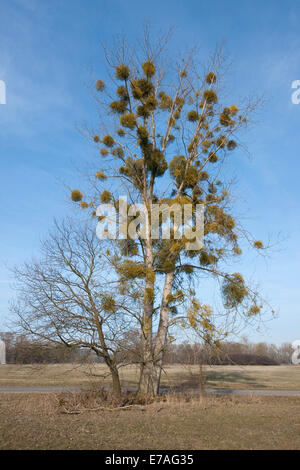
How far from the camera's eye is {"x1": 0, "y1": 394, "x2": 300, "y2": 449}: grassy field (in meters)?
6.34

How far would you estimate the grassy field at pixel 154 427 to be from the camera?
6340 mm

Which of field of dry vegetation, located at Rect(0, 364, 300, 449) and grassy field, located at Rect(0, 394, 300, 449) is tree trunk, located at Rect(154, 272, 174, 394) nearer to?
field of dry vegetation, located at Rect(0, 364, 300, 449)

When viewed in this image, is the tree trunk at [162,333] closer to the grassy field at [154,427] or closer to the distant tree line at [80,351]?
the distant tree line at [80,351]

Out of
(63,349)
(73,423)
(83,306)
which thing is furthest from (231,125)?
(73,423)

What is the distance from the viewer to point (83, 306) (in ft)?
39.3

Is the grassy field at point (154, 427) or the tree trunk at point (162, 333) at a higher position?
the tree trunk at point (162, 333)

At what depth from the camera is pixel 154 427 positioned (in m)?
7.78

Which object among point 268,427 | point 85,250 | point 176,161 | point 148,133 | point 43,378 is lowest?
point 43,378

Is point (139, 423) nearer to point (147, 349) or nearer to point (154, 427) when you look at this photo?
point (154, 427)

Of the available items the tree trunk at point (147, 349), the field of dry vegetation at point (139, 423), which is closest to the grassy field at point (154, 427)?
the field of dry vegetation at point (139, 423)

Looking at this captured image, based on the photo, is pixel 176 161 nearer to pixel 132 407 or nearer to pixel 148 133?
pixel 148 133

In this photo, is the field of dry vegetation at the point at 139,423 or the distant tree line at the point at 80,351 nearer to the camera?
the field of dry vegetation at the point at 139,423

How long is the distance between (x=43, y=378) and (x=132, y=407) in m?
14.1

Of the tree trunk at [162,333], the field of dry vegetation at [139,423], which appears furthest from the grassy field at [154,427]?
the tree trunk at [162,333]
